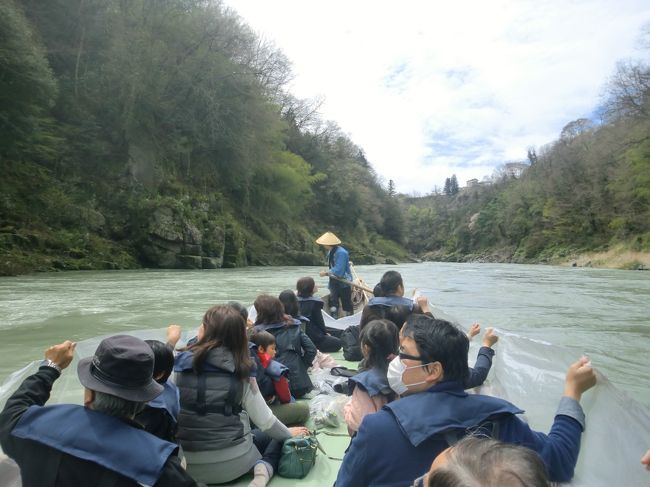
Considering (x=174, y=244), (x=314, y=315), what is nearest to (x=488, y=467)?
(x=314, y=315)

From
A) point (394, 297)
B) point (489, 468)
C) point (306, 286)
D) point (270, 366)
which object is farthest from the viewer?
point (306, 286)

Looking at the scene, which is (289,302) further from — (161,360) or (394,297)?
(161,360)

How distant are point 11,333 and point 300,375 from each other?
493 cm

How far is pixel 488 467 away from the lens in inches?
32.5

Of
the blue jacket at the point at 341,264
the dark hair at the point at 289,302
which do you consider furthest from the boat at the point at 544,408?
the blue jacket at the point at 341,264

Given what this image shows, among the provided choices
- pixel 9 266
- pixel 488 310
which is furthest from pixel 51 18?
pixel 488 310

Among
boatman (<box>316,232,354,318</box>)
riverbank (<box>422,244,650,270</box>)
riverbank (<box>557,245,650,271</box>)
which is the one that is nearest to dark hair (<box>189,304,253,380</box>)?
boatman (<box>316,232,354,318</box>)

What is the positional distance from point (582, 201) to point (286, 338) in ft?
154

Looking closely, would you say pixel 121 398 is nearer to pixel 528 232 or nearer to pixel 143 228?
pixel 143 228

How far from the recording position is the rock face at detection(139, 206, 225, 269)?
20625 millimetres

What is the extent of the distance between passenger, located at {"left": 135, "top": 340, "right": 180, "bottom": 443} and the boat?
1.88 feet

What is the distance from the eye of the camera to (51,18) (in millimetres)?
22516

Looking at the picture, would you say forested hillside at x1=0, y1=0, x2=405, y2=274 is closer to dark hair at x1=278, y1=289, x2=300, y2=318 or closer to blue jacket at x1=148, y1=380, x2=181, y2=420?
dark hair at x1=278, y1=289, x2=300, y2=318

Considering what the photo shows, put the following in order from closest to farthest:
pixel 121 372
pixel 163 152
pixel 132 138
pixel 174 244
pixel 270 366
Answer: pixel 121 372 → pixel 270 366 → pixel 174 244 → pixel 132 138 → pixel 163 152
